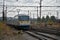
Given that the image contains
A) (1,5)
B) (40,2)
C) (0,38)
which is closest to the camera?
(0,38)

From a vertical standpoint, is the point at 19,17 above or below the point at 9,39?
above

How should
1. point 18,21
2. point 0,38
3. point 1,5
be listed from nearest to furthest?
point 0,38 → point 18,21 → point 1,5

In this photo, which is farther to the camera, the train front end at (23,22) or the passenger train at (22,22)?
the train front end at (23,22)

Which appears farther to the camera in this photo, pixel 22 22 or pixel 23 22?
pixel 23 22

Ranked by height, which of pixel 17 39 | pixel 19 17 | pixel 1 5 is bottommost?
pixel 17 39

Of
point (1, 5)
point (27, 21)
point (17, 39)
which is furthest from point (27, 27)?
point (17, 39)

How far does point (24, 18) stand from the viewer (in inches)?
1191

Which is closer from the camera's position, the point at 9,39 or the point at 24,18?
the point at 9,39

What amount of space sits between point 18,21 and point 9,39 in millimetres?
16434

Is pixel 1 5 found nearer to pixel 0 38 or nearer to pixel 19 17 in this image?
pixel 19 17

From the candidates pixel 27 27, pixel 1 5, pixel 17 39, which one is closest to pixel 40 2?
pixel 1 5

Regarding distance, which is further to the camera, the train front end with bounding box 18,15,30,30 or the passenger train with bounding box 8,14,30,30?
the train front end with bounding box 18,15,30,30

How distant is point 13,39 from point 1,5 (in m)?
29.7

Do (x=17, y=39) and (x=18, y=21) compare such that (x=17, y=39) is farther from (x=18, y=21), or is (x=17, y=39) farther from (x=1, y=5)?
(x=1, y=5)
